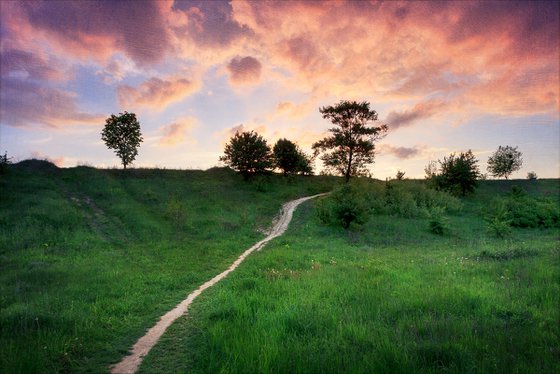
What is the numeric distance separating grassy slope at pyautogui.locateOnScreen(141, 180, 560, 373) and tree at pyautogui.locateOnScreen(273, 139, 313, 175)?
43297 mm

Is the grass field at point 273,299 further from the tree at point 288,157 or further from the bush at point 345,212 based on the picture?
the tree at point 288,157

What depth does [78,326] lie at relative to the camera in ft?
28.5

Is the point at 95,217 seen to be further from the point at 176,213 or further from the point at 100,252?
the point at 100,252

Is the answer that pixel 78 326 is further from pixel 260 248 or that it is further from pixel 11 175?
pixel 11 175

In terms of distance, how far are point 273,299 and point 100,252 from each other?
1486 centimetres

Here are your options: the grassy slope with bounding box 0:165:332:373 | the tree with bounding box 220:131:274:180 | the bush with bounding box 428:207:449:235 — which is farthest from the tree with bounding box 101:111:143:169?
the bush with bounding box 428:207:449:235

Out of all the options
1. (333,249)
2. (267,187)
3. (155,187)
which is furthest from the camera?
(267,187)

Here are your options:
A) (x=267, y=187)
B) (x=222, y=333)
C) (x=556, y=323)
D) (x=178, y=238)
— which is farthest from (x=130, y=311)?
(x=267, y=187)

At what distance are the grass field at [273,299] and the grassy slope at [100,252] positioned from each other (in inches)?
2.9

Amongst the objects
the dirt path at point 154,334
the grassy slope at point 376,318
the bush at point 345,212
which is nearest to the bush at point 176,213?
the dirt path at point 154,334

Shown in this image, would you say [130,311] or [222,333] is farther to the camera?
[130,311]

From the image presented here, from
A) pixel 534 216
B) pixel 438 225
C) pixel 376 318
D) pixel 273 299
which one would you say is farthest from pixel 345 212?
pixel 534 216

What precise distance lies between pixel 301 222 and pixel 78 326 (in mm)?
25196

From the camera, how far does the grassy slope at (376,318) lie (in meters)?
6.57
